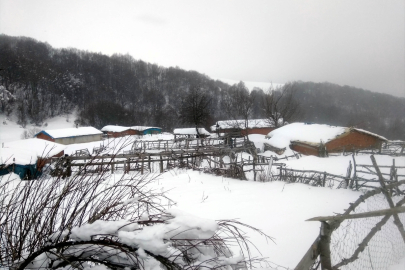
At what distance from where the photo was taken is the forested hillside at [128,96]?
17.0 meters

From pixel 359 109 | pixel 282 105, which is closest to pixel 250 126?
pixel 282 105

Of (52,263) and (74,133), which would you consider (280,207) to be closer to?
(52,263)

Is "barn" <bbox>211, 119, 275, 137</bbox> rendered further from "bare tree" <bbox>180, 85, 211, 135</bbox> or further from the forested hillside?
"bare tree" <bbox>180, 85, 211, 135</bbox>

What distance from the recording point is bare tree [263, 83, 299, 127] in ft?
116

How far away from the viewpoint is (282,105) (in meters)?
38.2

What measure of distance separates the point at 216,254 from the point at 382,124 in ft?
58.1

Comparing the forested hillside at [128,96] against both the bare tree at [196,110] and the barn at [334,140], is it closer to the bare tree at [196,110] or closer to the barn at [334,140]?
the bare tree at [196,110]

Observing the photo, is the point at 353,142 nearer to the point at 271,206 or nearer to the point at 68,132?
the point at 271,206

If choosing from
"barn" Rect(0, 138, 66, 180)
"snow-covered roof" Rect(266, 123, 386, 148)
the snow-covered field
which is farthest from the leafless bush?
"snow-covered roof" Rect(266, 123, 386, 148)

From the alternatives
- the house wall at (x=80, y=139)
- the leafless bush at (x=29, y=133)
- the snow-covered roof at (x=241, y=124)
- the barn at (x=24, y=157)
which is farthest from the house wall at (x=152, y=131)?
the barn at (x=24, y=157)

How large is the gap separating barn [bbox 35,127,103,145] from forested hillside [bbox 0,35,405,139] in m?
3.52

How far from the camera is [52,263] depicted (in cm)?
115

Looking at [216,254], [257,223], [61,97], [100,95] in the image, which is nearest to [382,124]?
[257,223]

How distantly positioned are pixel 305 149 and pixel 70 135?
31.6 metres
